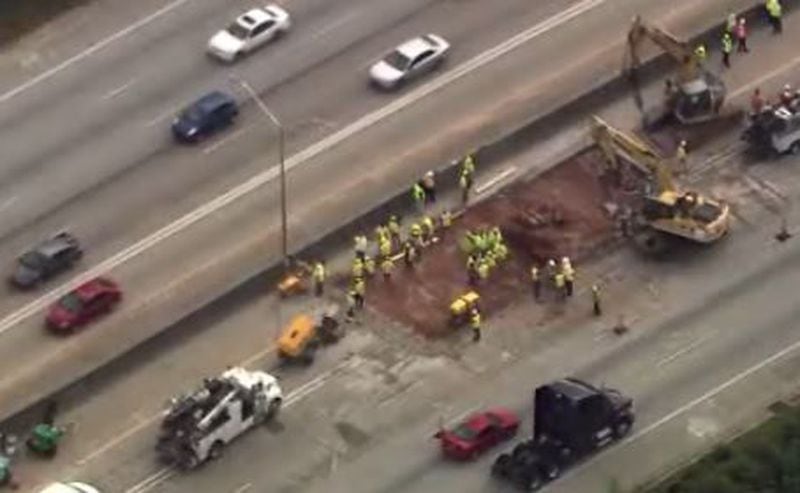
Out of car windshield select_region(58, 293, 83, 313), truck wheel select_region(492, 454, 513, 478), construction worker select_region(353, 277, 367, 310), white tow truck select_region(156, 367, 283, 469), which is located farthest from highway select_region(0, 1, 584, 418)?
truck wheel select_region(492, 454, 513, 478)

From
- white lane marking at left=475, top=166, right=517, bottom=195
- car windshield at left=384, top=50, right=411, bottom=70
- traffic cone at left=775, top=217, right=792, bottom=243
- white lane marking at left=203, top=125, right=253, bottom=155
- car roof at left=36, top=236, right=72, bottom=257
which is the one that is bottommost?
traffic cone at left=775, top=217, right=792, bottom=243

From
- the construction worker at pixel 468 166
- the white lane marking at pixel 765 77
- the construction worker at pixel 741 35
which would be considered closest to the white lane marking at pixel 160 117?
the construction worker at pixel 468 166

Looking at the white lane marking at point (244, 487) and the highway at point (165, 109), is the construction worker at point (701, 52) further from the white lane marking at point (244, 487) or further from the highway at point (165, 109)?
the white lane marking at point (244, 487)

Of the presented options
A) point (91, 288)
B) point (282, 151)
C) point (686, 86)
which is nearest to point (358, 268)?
point (282, 151)

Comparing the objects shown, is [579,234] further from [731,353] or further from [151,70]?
[151,70]

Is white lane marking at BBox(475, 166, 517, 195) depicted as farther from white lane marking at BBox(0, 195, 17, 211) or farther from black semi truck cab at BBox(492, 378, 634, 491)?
white lane marking at BBox(0, 195, 17, 211)

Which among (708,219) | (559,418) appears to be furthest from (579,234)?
(559,418)

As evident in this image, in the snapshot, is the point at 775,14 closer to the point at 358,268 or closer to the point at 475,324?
the point at 475,324
